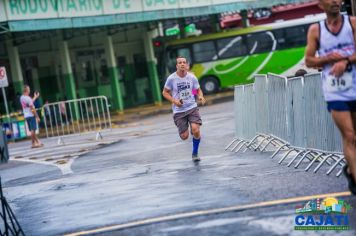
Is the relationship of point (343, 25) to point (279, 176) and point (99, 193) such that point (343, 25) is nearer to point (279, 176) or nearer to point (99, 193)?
point (279, 176)

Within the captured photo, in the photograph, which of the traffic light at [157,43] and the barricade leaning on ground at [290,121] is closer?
the barricade leaning on ground at [290,121]

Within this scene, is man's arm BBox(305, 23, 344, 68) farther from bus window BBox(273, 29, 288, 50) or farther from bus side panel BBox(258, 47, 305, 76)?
bus window BBox(273, 29, 288, 50)

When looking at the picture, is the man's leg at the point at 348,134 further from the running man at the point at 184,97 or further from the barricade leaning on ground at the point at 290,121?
the running man at the point at 184,97

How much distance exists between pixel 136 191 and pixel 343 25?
384 centimetres

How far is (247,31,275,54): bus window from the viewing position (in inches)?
1510

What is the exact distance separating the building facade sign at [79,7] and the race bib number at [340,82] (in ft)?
72.7

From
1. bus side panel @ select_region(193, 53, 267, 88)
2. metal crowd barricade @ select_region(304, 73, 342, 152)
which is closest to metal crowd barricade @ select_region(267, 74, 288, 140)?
metal crowd barricade @ select_region(304, 73, 342, 152)

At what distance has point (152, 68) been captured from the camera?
127ft

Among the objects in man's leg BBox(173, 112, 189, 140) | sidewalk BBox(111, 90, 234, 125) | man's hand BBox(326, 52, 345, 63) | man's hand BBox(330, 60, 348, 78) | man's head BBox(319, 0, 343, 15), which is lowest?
sidewalk BBox(111, 90, 234, 125)

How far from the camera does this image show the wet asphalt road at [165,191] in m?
6.57

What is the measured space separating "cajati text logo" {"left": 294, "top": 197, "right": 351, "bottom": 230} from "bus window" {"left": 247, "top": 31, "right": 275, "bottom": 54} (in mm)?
31876

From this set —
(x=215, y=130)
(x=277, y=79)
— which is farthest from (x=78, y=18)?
(x=277, y=79)

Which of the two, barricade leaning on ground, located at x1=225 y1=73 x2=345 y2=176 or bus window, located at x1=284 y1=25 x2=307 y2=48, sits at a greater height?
bus window, located at x1=284 y1=25 x2=307 y2=48

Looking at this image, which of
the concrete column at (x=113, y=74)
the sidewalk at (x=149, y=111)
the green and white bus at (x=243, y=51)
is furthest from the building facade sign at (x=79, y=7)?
the sidewalk at (x=149, y=111)
